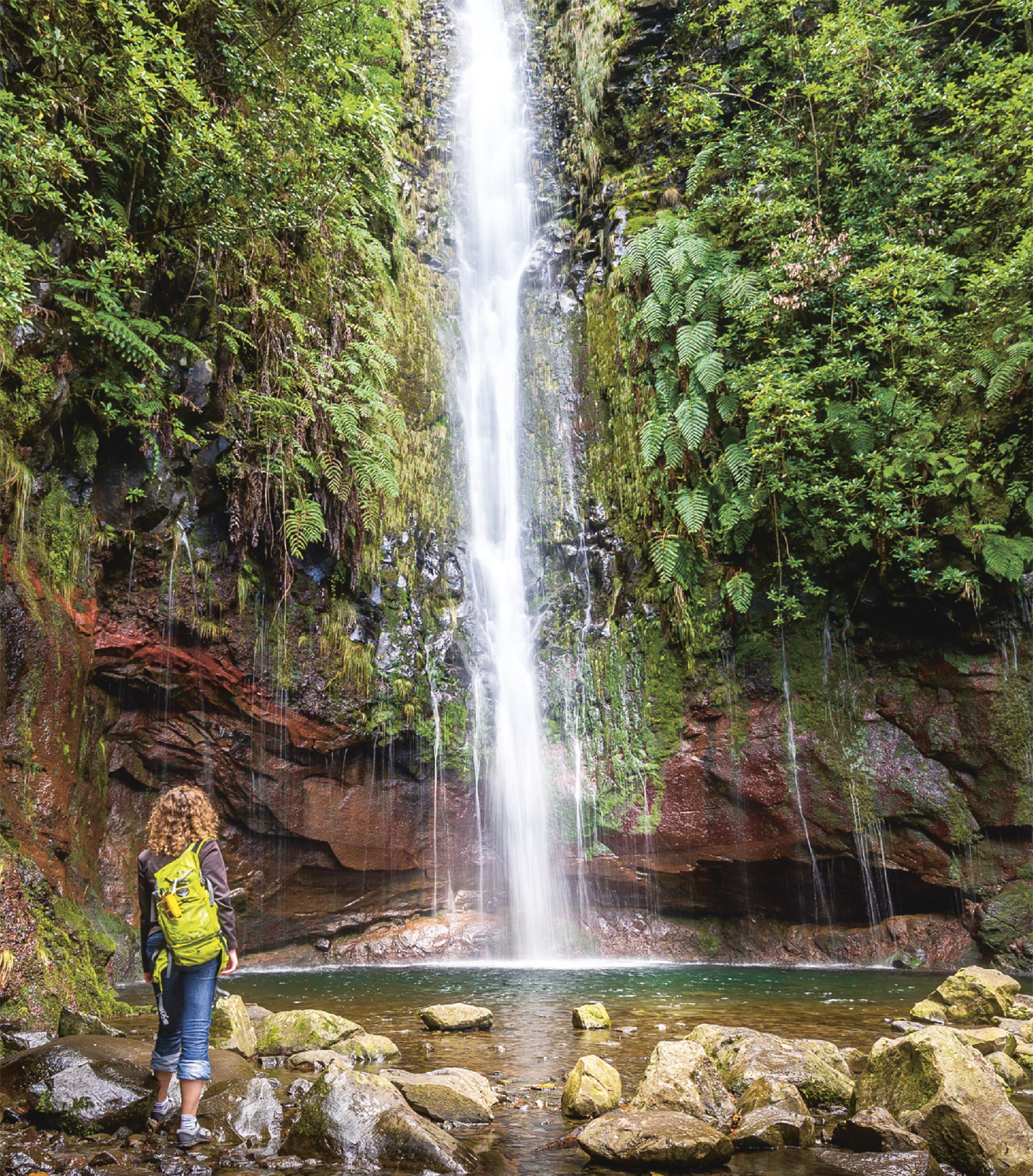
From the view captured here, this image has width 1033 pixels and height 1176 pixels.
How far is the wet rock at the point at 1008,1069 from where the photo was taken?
4.86 m

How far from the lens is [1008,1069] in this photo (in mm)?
4926

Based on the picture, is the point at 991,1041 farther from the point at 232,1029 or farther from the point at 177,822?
the point at 177,822

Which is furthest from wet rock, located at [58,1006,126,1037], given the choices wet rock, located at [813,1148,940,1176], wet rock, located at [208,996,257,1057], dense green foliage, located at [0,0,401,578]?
dense green foliage, located at [0,0,401,578]

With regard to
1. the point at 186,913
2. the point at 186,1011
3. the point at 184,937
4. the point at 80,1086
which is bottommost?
the point at 80,1086

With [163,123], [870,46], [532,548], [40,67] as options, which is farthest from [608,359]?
[40,67]

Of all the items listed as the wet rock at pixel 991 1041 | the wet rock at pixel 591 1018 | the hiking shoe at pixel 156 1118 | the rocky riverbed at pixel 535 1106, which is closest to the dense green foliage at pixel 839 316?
the wet rock at pixel 991 1041

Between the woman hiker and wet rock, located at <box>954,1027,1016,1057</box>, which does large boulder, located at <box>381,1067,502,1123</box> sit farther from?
wet rock, located at <box>954,1027,1016,1057</box>

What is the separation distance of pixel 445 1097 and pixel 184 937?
5.73ft

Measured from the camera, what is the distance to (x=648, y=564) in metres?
13.5

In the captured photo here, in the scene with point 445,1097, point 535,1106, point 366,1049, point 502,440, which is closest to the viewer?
point 445,1097

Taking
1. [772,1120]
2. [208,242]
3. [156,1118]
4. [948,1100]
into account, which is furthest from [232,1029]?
[208,242]

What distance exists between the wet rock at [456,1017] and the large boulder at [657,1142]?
2870 mm

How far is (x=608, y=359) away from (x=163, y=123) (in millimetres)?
8796

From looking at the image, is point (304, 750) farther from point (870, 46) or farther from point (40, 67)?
point (870, 46)
